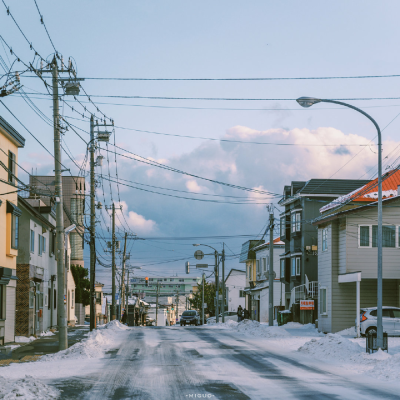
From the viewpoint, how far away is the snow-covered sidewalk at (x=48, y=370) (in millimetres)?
10930

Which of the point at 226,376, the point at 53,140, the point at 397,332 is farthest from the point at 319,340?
the point at 53,140

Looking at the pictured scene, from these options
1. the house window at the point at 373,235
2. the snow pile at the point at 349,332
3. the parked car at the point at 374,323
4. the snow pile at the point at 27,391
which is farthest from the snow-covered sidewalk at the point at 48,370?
the house window at the point at 373,235

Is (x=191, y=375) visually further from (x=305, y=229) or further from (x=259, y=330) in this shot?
(x=305, y=229)

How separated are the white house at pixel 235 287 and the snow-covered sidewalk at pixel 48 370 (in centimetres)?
7970

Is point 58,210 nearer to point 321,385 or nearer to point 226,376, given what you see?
point 226,376

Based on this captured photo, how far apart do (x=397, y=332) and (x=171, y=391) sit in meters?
21.2

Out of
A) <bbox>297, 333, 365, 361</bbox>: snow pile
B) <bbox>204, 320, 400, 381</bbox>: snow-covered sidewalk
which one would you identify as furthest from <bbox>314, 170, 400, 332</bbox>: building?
<bbox>297, 333, 365, 361</bbox>: snow pile

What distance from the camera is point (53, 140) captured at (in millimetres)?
23047

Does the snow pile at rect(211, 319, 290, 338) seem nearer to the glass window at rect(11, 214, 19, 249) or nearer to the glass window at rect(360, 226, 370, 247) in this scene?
the glass window at rect(360, 226, 370, 247)

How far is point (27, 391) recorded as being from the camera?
425 inches

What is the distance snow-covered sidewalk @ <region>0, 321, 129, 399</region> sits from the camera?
10930 millimetres

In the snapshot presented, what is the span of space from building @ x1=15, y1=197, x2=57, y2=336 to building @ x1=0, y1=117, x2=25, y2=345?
190cm

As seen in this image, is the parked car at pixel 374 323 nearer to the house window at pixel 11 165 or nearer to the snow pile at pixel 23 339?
the snow pile at pixel 23 339

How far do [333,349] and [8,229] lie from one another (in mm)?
16307
